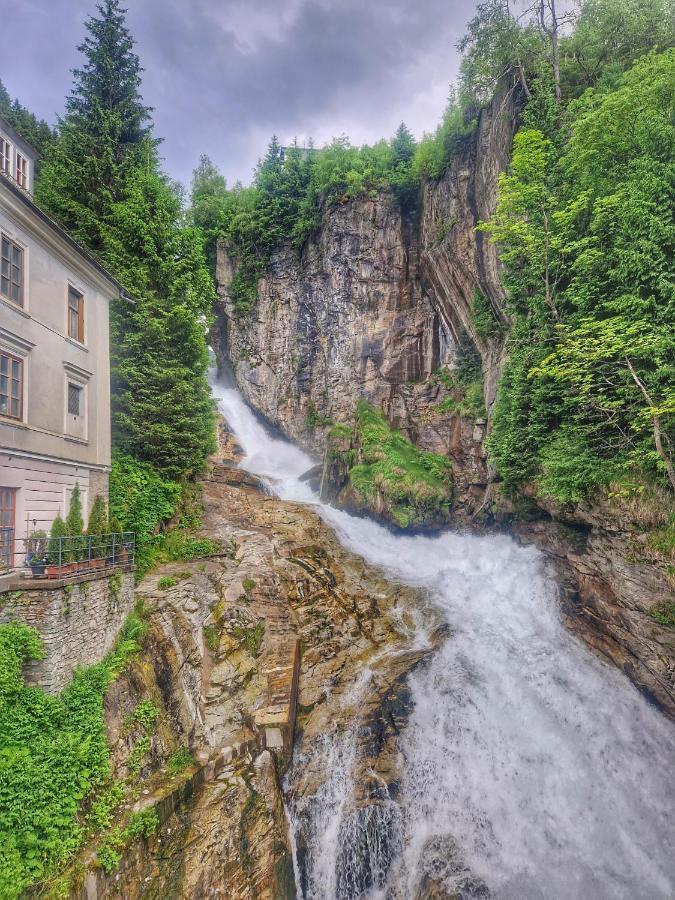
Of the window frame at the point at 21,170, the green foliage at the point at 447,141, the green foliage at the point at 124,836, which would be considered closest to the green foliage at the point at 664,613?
the green foliage at the point at 124,836

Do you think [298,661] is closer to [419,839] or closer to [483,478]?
[419,839]

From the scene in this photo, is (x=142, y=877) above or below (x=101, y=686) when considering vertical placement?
below

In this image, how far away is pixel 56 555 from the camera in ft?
32.2

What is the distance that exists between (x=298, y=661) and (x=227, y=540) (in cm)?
557

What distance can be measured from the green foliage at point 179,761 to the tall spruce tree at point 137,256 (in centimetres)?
880

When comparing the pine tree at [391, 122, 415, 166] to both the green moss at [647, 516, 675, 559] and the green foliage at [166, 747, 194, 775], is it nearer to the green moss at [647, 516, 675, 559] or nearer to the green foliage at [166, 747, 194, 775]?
the green moss at [647, 516, 675, 559]

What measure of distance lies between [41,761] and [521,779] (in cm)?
1041

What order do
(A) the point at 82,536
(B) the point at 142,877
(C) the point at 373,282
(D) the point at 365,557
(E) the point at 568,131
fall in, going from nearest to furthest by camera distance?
(B) the point at 142,877, (A) the point at 82,536, (E) the point at 568,131, (D) the point at 365,557, (C) the point at 373,282

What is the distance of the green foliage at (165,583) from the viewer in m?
11.8

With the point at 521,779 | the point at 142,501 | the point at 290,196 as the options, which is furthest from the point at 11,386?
the point at 290,196

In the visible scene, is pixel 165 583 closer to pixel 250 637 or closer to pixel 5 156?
pixel 250 637

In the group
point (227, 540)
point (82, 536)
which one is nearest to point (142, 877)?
point (82, 536)

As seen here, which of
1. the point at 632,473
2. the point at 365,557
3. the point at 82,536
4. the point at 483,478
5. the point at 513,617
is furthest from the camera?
the point at 483,478

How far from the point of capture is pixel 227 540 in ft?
51.3
